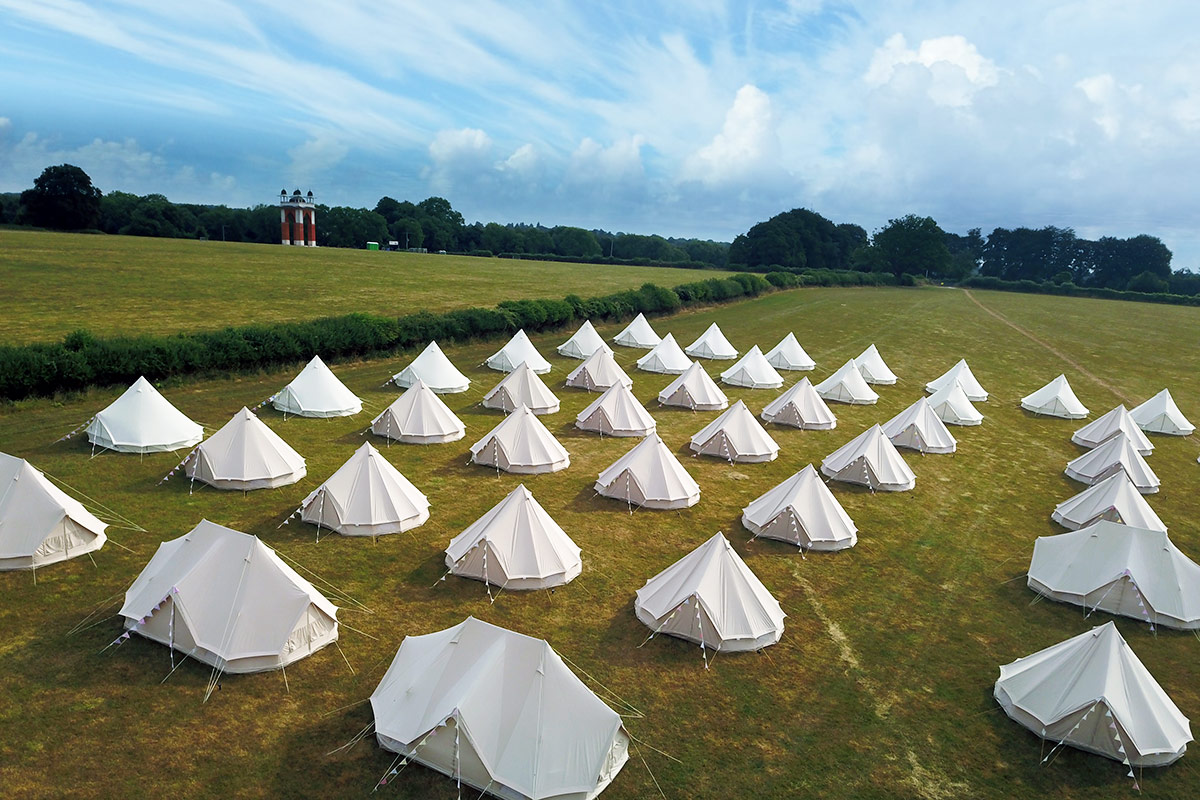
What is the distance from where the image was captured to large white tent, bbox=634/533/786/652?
14.4 meters

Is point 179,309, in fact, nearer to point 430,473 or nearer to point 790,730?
point 430,473

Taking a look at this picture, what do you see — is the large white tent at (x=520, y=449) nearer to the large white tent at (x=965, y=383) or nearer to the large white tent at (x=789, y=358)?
the large white tent at (x=965, y=383)

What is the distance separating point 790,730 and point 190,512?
15.6 meters

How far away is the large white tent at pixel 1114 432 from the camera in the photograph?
1184 inches

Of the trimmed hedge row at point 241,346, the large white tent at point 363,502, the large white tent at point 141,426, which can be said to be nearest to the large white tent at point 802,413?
the large white tent at point 363,502

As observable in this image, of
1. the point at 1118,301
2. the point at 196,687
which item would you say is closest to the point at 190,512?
the point at 196,687

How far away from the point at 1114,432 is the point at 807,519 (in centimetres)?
1932

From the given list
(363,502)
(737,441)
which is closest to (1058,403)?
(737,441)

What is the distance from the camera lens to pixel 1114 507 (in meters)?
20.6

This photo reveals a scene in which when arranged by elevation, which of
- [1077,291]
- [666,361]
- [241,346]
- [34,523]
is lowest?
[34,523]

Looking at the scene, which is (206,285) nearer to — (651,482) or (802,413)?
(802,413)

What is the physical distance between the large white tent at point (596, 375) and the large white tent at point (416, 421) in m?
10.4

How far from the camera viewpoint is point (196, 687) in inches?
485

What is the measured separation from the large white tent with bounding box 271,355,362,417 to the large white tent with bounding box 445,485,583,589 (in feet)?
45.6
